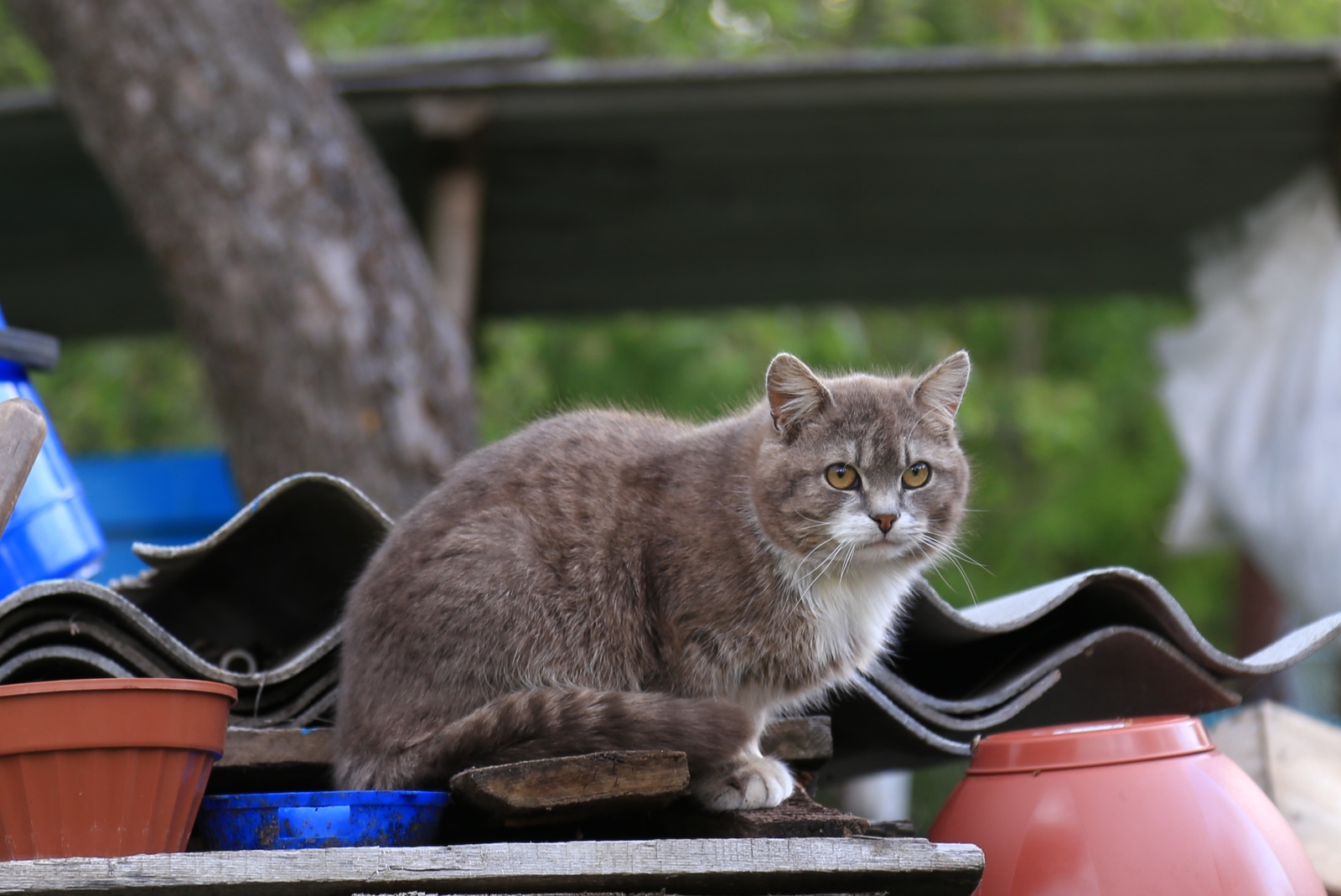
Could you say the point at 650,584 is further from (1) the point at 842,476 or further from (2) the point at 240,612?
(2) the point at 240,612

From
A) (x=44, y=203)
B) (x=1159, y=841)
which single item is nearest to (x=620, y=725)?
(x=1159, y=841)

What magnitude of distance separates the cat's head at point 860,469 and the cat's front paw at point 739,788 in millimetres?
392

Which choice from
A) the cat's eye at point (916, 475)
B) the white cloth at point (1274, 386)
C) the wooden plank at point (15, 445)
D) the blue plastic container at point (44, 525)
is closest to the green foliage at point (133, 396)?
the white cloth at point (1274, 386)

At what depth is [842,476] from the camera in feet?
7.82

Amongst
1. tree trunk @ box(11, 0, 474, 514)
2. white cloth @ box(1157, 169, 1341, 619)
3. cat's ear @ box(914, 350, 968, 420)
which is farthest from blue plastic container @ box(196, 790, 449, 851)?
white cloth @ box(1157, 169, 1341, 619)

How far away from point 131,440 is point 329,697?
9.49m

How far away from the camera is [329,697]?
95.9 inches

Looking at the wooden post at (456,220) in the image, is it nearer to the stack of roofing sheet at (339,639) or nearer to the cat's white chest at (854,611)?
the stack of roofing sheet at (339,639)

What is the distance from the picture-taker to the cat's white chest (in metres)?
2.25

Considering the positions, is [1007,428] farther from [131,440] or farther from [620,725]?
[620,725]

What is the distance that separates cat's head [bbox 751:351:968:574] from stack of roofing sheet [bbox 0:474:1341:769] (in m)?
0.20

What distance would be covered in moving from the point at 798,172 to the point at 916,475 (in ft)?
9.75

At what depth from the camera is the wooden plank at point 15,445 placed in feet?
6.38

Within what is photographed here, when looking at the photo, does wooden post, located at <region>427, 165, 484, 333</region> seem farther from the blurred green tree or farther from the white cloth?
the white cloth
